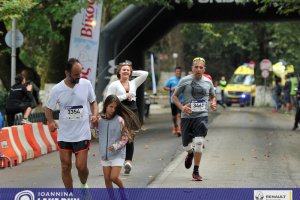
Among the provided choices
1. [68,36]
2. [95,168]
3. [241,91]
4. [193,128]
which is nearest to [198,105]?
[193,128]

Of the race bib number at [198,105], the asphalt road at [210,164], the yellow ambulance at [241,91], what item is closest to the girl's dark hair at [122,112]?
the asphalt road at [210,164]

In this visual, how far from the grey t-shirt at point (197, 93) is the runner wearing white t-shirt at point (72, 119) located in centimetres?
274

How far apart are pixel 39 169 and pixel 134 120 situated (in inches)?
188

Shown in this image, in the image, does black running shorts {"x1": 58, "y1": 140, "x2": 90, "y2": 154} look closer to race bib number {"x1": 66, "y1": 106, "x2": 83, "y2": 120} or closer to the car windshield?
race bib number {"x1": 66, "y1": 106, "x2": 83, "y2": 120}

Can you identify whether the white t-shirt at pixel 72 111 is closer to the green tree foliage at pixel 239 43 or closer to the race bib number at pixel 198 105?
the race bib number at pixel 198 105

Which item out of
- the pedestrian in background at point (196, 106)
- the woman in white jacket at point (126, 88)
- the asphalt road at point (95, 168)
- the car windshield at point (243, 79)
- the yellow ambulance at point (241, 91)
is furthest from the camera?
the car windshield at point (243, 79)

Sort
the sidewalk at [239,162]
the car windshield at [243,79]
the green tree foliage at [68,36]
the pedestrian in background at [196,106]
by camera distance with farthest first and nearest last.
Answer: the car windshield at [243,79] → the green tree foliage at [68,36] → the pedestrian in background at [196,106] → the sidewalk at [239,162]

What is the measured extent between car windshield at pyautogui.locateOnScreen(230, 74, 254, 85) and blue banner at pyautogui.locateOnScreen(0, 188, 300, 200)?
126ft

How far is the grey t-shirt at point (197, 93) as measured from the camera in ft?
38.6

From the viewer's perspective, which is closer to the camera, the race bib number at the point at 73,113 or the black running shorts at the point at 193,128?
the race bib number at the point at 73,113

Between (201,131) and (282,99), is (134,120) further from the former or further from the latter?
(282,99)

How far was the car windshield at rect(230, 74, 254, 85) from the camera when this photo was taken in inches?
1911

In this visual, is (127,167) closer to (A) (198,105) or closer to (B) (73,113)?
(A) (198,105)

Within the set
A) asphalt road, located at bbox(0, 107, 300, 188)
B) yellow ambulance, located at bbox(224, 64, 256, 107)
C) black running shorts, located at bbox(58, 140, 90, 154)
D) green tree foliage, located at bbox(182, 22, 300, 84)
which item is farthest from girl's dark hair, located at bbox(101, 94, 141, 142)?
yellow ambulance, located at bbox(224, 64, 256, 107)
